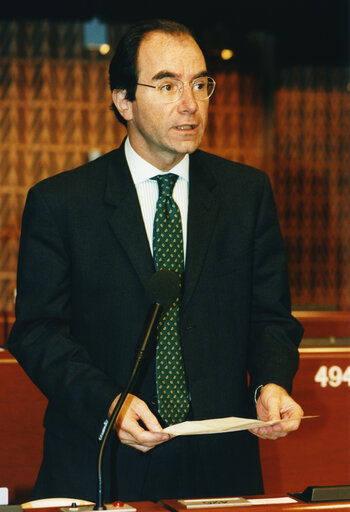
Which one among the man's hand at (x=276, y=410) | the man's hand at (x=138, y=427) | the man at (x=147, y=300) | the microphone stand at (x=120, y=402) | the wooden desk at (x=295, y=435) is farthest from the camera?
the wooden desk at (x=295, y=435)

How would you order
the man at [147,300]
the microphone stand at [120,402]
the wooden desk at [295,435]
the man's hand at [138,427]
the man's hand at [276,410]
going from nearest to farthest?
the microphone stand at [120,402] → the man's hand at [138,427] → the man's hand at [276,410] → the man at [147,300] → the wooden desk at [295,435]

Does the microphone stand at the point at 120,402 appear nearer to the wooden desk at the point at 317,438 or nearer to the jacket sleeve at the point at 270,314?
the jacket sleeve at the point at 270,314

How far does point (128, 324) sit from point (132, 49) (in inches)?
28.5

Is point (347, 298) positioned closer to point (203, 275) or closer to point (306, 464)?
point (306, 464)

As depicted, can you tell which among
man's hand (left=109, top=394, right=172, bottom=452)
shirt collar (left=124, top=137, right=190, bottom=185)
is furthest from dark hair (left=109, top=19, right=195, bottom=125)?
man's hand (left=109, top=394, right=172, bottom=452)

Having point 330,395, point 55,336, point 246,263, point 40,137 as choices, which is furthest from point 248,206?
point 40,137

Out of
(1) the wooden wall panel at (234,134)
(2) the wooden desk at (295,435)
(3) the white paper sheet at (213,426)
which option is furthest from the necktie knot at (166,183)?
(1) the wooden wall panel at (234,134)

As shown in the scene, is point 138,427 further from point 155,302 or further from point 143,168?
point 143,168

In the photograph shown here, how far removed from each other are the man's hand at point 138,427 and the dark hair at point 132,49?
83 centimetres

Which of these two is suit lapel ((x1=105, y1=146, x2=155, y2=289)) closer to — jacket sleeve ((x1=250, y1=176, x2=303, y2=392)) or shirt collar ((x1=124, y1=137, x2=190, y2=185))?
shirt collar ((x1=124, y1=137, x2=190, y2=185))

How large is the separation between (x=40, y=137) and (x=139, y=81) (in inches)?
226

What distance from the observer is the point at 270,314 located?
80.4 inches

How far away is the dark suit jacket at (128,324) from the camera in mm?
1874

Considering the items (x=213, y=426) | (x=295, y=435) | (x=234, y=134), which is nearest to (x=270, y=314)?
(x=213, y=426)
